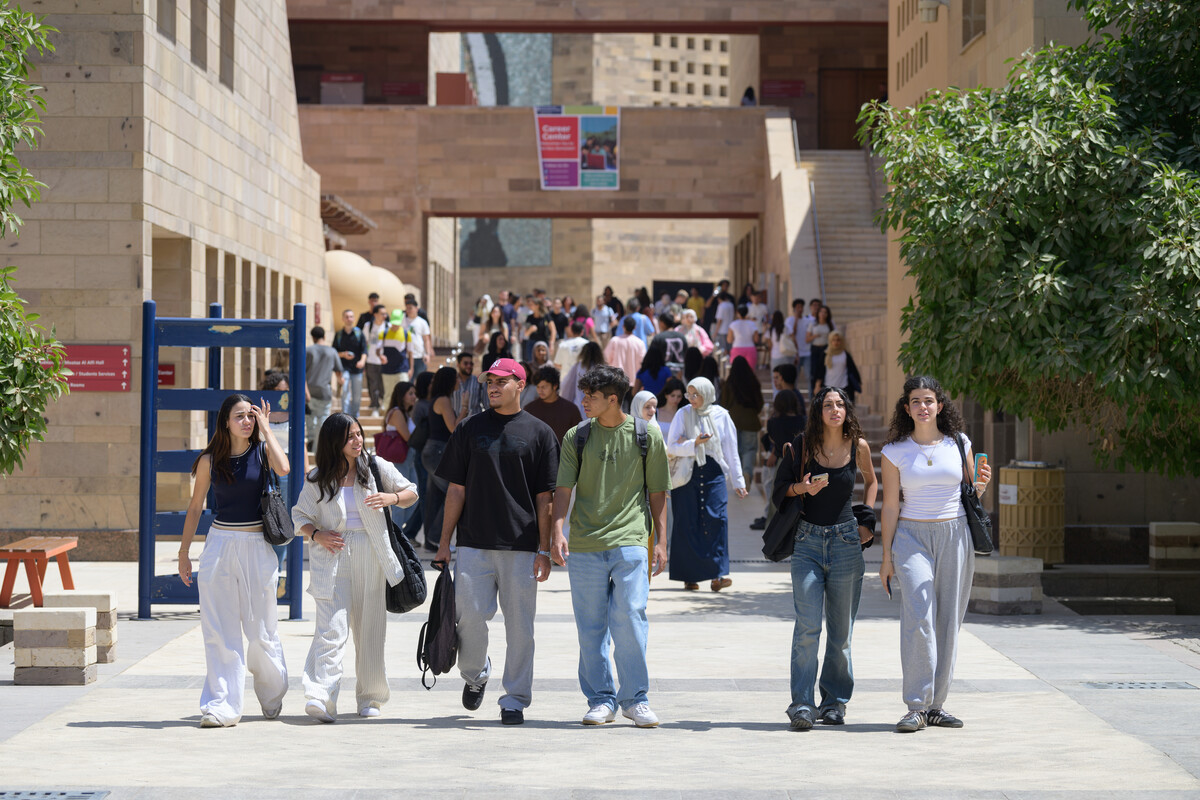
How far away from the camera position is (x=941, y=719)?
747 centimetres

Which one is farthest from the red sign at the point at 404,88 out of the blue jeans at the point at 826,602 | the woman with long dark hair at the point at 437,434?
the blue jeans at the point at 826,602

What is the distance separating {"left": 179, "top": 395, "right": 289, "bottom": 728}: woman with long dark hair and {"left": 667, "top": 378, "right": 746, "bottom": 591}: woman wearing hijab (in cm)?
494

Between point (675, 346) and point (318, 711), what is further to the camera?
point (675, 346)

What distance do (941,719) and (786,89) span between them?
110 feet

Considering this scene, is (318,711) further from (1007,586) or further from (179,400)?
(1007,586)

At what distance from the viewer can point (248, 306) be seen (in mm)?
19172

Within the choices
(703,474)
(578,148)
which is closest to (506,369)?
(703,474)

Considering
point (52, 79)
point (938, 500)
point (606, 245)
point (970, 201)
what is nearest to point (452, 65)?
point (606, 245)

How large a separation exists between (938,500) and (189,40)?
11559 millimetres

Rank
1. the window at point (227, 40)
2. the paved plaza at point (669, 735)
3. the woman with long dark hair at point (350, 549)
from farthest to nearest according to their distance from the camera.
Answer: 1. the window at point (227, 40)
2. the woman with long dark hair at point (350, 549)
3. the paved plaza at point (669, 735)

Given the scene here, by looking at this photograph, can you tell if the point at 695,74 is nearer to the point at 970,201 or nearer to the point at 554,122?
the point at 554,122

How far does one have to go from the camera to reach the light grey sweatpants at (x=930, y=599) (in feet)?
24.2

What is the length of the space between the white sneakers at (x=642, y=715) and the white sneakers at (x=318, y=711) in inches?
57.1

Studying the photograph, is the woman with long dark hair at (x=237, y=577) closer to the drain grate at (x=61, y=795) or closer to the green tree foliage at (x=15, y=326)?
the drain grate at (x=61, y=795)
